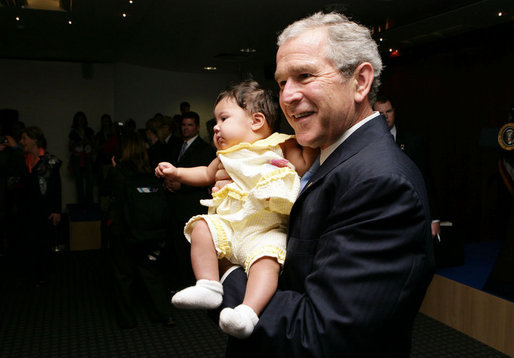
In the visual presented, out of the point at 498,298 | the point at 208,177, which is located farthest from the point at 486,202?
the point at 208,177

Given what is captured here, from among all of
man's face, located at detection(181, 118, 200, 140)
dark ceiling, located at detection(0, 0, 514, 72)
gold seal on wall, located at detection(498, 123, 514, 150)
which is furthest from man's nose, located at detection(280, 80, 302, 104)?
dark ceiling, located at detection(0, 0, 514, 72)

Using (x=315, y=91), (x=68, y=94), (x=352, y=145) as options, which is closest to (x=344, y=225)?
(x=352, y=145)

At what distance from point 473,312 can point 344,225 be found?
3.24 meters

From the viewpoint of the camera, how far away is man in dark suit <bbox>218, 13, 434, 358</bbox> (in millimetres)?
891

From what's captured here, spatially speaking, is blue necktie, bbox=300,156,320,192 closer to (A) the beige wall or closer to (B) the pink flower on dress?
(B) the pink flower on dress

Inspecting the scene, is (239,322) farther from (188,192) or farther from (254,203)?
(188,192)

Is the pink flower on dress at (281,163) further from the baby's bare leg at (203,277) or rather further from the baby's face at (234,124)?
the baby's bare leg at (203,277)

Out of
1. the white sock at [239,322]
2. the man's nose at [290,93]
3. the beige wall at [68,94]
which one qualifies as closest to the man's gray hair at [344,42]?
the man's nose at [290,93]

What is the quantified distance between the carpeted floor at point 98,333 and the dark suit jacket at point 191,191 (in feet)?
3.18

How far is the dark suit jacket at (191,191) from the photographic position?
4223mm

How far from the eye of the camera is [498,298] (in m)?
3.32

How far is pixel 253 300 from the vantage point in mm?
1103

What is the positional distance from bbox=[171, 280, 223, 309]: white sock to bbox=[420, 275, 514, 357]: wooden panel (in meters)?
2.84

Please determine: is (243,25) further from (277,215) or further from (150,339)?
(277,215)
